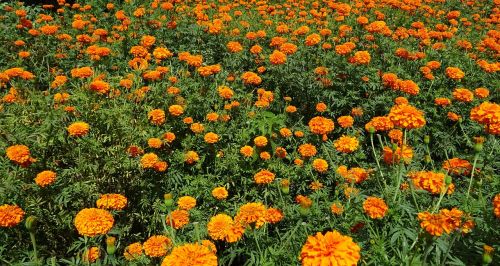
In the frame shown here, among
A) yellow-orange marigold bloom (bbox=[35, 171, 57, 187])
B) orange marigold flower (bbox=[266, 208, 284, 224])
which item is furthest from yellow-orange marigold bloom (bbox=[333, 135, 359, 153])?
yellow-orange marigold bloom (bbox=[35, 171, 57, 187])

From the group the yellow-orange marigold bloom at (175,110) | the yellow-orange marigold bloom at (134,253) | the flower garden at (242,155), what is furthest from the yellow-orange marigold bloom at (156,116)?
the yellow-orange marigold bloom at (134,253)

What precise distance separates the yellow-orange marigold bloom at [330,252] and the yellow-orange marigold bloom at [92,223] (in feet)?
3.38

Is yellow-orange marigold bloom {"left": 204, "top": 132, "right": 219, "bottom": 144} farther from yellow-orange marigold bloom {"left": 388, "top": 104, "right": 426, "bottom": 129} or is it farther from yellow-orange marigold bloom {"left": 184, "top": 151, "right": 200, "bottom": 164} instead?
yellow-orange marigold bloom {"left": 388, "top": 104, "right": 426, "bottom": 129}

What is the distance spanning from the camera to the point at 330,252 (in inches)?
51.8

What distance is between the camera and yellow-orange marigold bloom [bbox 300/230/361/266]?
130 centimetres

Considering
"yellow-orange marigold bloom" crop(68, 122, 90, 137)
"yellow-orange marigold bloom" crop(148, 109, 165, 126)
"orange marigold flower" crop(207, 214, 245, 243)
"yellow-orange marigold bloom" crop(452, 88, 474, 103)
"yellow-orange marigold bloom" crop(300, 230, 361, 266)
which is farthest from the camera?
"yellow-orange marigold bloom" crop(452, 88, 474, 103)

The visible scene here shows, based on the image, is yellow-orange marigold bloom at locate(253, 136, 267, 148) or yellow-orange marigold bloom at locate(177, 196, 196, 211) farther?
yellow-orange marigold bloom at locate(253, 136, 267, 148)

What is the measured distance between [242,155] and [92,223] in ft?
4.99

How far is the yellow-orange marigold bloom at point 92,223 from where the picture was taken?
73.3 inches

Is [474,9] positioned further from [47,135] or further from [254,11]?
[47,135]

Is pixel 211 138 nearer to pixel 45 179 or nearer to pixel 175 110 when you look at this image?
pixel 175 110

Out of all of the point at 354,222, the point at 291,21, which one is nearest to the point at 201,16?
the point at 291,21

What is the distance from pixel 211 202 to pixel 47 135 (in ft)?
3.83

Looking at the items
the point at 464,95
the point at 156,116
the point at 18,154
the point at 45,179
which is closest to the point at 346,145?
the point at 156,116
